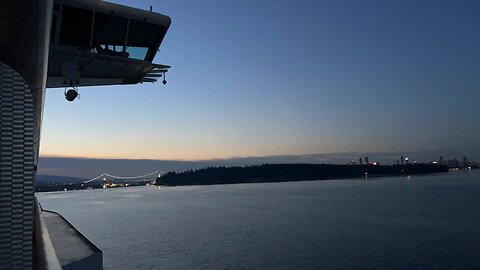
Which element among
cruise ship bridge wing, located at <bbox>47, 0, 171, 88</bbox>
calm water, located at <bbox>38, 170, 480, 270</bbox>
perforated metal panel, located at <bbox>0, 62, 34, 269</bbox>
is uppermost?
cruise ship bridge wing, located at <bbox>47, 0, 171, 88</bbox>

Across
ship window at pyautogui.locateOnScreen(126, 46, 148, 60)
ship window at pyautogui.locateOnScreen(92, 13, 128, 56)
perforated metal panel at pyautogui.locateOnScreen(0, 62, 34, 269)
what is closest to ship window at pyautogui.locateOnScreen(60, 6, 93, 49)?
ship window at pyautogui.locateOnScreen(92, 13, 128, 56)

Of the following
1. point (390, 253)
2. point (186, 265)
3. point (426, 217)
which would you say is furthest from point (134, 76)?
point (426, 217)

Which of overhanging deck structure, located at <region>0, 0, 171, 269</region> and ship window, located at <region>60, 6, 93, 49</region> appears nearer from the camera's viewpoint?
overhanging deck structure, located at <region>0, 0, 171, 269</region>

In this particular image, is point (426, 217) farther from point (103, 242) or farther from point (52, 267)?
point (52, 267)

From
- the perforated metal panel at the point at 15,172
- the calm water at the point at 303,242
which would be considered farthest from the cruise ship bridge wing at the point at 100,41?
the calm water at the point at 303,242

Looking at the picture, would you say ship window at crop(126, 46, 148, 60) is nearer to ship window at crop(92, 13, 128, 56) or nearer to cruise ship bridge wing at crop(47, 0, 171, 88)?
cruise ship bridge wing at crop(47, 0, 171, 88)

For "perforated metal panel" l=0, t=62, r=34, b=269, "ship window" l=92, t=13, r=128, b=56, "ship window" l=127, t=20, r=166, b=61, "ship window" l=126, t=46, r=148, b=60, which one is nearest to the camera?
"perforated metal panel" l=0, t=62, r=34, b=269

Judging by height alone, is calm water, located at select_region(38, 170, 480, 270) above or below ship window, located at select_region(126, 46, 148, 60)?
below

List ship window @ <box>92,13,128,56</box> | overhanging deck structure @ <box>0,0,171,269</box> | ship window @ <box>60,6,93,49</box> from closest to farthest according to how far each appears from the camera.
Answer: overhanging deck structure @ <box>0,0,171,269</box> → ship window @ <box>60,6,93,49</box> → ship window @ <box>92,13,128,56</box>

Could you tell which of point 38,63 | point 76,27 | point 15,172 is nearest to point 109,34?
point 76,27
